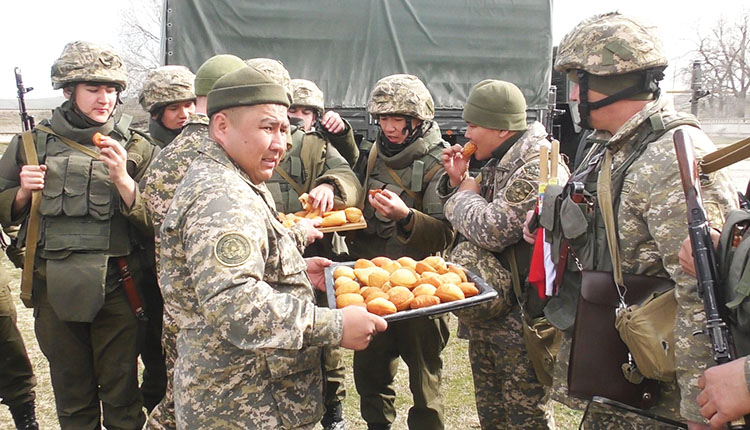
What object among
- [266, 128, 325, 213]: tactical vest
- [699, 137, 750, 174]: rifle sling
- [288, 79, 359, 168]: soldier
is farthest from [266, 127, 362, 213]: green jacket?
[699, 137, 750, 174]: rifle sling

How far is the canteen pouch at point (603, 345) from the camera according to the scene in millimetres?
2104

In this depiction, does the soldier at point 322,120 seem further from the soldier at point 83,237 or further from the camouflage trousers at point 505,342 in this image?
the camouflage trousers at point 505,342

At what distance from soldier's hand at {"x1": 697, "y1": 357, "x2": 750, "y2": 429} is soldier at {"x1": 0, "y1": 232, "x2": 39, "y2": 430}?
3911mm

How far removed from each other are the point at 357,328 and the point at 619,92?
130cm

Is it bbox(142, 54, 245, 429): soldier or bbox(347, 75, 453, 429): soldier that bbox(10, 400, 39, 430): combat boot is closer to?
bbox(142, 54, 245, 429): soldier

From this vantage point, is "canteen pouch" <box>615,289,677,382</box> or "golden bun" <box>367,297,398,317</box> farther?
"golden bun" <box>367,297,398,317</box>

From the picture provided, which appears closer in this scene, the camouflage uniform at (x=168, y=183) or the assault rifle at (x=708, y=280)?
the assault rifle at (x=708, y=280)

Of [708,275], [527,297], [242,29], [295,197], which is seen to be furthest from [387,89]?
[242,29]

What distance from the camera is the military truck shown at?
6953 millimetres

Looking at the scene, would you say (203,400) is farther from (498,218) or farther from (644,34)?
(644,34)

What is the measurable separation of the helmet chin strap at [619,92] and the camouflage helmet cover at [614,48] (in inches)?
1.1

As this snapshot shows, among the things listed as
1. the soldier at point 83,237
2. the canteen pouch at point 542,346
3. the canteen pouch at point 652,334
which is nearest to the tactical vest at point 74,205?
the soldier at point 83,237

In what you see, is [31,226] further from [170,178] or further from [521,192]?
[521,192]

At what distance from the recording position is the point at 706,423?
1.81 m
